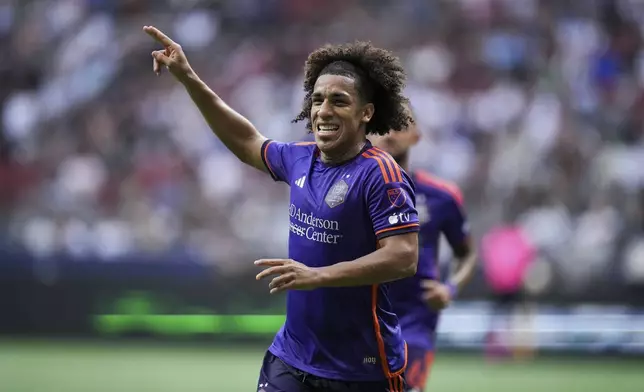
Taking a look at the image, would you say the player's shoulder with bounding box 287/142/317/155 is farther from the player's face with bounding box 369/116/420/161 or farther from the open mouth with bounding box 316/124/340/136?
the player's face with bounding box 369/116/420/161

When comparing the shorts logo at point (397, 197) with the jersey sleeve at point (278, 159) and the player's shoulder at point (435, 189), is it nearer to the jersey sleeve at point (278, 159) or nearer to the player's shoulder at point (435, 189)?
the jersey sleeve at point (278, 159)

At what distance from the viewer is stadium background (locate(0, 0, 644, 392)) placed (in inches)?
565

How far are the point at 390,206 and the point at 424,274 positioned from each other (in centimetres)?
228

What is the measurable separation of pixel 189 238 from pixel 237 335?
1.56m

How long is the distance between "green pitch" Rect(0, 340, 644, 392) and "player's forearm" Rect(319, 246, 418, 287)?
21.9ft

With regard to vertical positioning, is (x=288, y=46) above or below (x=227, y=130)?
above

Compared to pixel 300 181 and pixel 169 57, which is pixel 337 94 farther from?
pixel 169 57

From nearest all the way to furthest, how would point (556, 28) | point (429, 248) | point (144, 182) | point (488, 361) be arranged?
point (429, 248) → point (488, 361) → point (144, 182) → point (556, 28)

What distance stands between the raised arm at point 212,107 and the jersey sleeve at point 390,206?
2.74 ft

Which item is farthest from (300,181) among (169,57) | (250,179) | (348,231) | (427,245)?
(250,179)

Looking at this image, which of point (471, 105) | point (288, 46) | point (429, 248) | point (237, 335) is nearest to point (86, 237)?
point (237, 335)

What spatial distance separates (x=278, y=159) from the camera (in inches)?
222

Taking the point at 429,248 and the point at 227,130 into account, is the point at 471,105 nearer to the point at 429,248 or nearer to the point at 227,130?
the point at 429,248

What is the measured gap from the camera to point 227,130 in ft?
19.0
